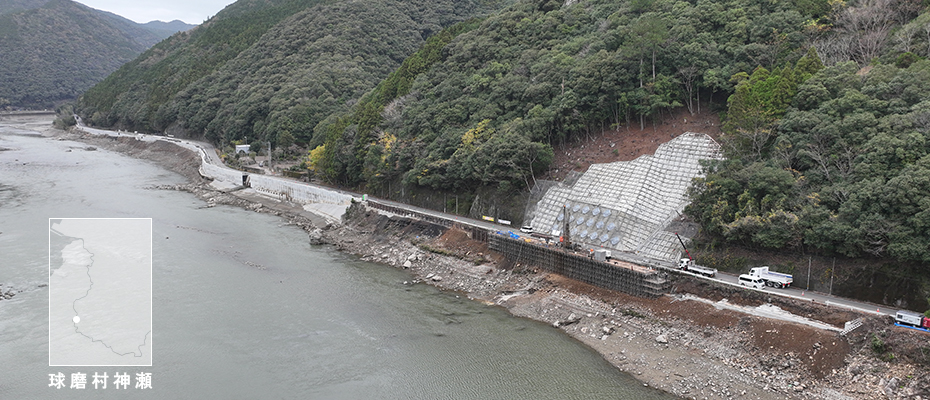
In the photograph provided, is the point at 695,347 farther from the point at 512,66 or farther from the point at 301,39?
the point at 301,39

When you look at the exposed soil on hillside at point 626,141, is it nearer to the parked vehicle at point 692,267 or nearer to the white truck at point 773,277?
the parked vehicle at point 692,267

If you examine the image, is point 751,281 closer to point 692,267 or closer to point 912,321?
point 692,267

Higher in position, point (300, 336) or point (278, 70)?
point (278, 70)

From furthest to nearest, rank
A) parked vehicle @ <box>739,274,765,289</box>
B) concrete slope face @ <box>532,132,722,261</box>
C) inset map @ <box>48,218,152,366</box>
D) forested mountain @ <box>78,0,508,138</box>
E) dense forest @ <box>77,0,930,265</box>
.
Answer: forested mountain @ <box>78,0,508,138</box> < concrete slope face @ <box>532,132,722,261</box> < parked vehicle @ <box>739,274,765,289</box> < dense forest @ <box>77,0,930,265</box> < inset map @ <box>48,218,152,366</box>

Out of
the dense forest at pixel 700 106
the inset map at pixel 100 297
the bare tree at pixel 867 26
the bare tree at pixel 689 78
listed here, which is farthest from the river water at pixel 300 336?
the bare tree at pixel 867 26

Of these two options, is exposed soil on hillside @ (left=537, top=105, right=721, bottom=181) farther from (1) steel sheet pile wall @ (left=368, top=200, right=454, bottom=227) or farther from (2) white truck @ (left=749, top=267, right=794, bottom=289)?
(2) white truck @ (left=749, top=267, right=794, bottom=289)

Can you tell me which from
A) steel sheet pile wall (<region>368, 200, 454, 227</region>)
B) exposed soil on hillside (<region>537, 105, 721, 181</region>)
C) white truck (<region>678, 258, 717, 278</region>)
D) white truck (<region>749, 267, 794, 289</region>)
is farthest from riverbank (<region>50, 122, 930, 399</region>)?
exposed soil on hillside (<region>537, 105, 721, 181</region>)

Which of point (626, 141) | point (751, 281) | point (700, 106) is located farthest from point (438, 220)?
point (751, 281)
